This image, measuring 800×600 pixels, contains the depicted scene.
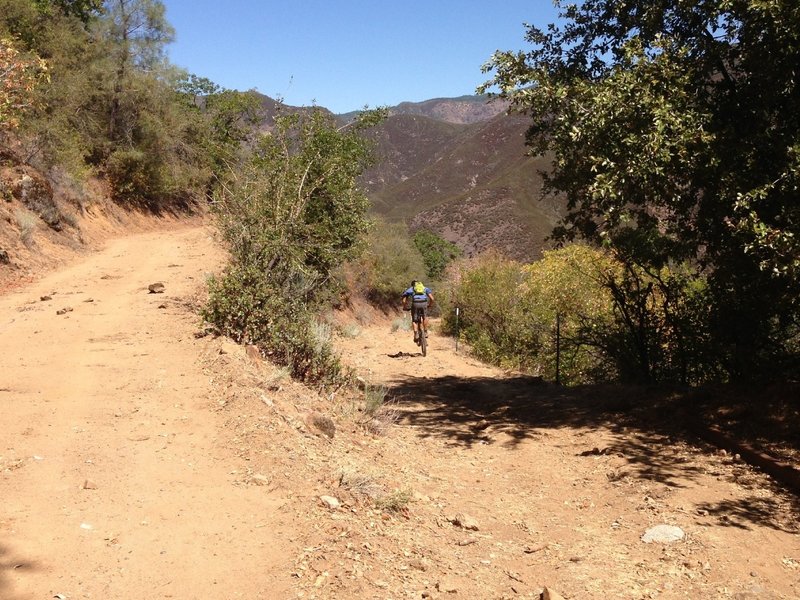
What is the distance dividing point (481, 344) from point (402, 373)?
351 inches

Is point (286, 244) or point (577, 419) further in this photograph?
point (286, 244)

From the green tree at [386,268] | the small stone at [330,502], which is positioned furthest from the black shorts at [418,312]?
the green tree at [386,268]

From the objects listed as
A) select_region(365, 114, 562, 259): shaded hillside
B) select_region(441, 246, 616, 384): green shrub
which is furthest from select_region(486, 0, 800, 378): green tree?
select_region(365, 114, 562, 259): shaded hillside

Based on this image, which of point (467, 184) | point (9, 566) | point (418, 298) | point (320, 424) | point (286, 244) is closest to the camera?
point (9, 566)

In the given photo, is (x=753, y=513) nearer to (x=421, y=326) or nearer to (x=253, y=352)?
(x=253, y=352)

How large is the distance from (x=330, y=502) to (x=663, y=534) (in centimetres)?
273

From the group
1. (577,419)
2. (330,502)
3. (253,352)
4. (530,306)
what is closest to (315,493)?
(330,502)

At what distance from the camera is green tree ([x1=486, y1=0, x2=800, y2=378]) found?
6.68m

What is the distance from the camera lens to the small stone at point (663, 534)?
511 cm

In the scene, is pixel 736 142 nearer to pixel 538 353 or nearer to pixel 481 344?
pixel 538 353

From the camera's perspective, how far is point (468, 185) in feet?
401

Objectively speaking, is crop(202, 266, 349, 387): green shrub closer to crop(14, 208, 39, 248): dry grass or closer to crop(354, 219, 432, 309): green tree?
crop(14, 208, 39, 248): dry grass

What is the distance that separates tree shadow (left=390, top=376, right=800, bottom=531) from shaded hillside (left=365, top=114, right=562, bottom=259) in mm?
20683

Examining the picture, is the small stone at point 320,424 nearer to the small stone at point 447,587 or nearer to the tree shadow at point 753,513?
the small stone at point 447,587
